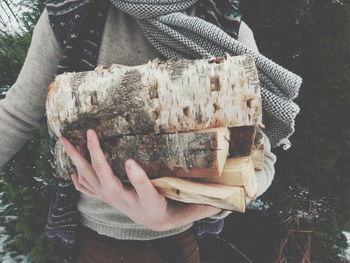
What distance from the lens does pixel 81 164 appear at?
2.76ft

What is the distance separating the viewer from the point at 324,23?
7.48 ft

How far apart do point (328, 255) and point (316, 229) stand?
366mm

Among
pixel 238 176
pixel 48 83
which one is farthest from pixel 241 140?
pixel 48 83

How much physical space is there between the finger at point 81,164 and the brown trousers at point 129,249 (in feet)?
1.47

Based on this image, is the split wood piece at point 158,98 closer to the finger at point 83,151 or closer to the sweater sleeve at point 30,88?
the finger at point 83,151

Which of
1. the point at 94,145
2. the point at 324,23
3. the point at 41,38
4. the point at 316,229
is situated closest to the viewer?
the point at 94,145

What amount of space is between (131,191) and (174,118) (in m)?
0.26

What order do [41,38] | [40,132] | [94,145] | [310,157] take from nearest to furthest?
[94,145]
[41,38]
[40,132]
[310,157]

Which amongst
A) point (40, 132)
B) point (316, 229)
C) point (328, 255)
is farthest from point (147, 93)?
point (328, 255)

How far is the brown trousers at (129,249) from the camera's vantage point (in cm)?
121

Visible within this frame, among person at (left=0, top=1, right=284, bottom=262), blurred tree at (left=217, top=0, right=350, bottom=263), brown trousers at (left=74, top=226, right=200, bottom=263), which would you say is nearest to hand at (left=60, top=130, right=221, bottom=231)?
person at (left=0, top=1, right=284, bottom=262)

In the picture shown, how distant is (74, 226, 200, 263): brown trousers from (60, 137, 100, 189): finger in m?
0.45

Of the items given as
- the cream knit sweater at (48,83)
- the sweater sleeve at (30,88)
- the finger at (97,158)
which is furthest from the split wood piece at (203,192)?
the sweater sleeve at (30,88)

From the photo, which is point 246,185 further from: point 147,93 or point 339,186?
point 339,186
